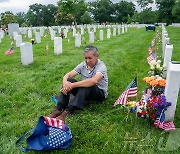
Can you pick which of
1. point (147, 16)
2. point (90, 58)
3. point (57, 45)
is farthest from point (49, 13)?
point (90, 58)

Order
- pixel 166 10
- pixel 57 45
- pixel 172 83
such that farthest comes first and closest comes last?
pixel 166 10
pixel 57 45
pixel 172 83

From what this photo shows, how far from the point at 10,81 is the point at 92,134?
150 inches

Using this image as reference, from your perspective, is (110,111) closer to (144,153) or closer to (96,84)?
(96,84)

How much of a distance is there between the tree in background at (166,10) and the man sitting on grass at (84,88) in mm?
75496

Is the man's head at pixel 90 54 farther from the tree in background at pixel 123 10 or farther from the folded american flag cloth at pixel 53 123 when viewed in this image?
the tree in background at pixel 123 10

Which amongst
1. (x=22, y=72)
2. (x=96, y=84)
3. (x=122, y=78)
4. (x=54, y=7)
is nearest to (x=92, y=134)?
(x=96, y=84)

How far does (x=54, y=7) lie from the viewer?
280 ft

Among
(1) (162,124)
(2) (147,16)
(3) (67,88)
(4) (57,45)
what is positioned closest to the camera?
(1) (162,124)

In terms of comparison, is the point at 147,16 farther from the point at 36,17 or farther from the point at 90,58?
the point at 90,58

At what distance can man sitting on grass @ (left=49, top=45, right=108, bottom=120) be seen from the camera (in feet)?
14.0

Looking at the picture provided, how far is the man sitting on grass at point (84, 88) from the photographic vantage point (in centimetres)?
427

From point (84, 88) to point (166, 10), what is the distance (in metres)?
78.7

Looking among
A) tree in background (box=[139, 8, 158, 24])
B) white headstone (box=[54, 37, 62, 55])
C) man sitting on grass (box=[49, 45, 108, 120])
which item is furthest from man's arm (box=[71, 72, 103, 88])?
tree in background (box=[139, 8, 158, 24])

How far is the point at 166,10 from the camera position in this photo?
76375 millimetres
